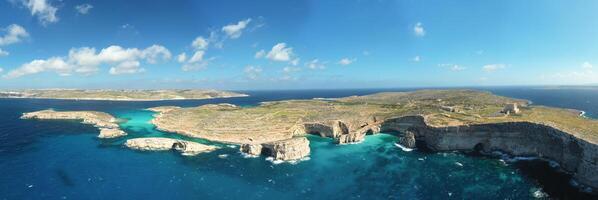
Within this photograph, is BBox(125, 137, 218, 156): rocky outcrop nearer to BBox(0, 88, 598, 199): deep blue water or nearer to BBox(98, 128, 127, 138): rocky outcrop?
BBox(0, 88, 598, 199): deep blue water

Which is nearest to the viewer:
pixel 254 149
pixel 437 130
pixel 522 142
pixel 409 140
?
pixel 522 142

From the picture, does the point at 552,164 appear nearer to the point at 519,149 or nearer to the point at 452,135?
the point at 519,149

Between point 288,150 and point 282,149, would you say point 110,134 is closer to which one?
point 282,149

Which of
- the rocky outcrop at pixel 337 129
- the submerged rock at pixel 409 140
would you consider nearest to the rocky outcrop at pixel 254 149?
the rocky outcrop at pixel 337 129

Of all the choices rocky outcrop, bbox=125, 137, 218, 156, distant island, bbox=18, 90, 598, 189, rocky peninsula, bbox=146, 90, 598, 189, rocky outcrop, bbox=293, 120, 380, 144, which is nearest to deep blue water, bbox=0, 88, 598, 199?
rocky outcrop, bbox=125, 137, 218, 156

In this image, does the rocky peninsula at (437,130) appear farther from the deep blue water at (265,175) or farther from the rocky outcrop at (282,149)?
the deep blue water at (265,175)

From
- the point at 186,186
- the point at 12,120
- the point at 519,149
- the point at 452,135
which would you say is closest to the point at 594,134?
the point at 519,149

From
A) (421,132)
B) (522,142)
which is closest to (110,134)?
(421,132)
